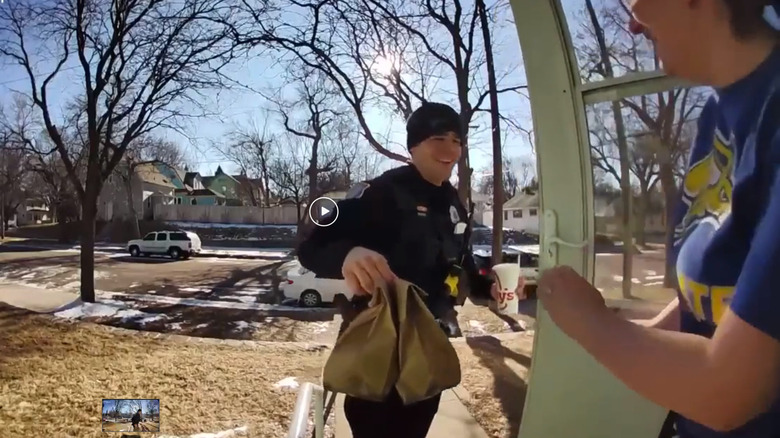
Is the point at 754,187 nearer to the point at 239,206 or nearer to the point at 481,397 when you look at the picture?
the point at 481,397

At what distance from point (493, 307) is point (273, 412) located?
630 millimetres

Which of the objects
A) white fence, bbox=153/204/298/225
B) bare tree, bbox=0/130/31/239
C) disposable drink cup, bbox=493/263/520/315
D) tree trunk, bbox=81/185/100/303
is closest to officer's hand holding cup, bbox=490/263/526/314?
disposable drink cup, bbox=493/263/520/315

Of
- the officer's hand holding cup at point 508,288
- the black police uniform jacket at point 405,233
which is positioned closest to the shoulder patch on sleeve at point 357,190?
the black police uniform jacket at point 405,233

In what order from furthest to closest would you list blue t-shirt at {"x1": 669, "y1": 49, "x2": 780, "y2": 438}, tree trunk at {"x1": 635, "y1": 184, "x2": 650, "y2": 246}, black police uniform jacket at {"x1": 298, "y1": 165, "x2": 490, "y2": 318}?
1. black police uniform jacket at {"x1": 298, "y1": 165, "x2": 490, "y2": 318}
2. tree trunk at {"x1": 635, "y1": 184, "x2": 650, "y2": 246}
3. blue t-shirt at {"x1": 669, "y1": 49, "x2": 780, "y2": 438}

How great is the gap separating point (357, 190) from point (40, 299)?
0.96m

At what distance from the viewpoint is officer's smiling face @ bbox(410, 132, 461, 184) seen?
35.5 inches

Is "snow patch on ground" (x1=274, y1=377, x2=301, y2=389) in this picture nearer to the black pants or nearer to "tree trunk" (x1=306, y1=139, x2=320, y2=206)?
the black pants

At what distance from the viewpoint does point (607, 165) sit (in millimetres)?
797

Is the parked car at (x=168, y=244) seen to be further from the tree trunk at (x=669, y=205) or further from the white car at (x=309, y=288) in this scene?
the tree trunk at (x=669, y=205)

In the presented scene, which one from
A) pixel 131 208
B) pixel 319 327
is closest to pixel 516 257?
pixel 319 327

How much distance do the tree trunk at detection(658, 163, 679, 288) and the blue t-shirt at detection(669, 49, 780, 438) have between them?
12cm

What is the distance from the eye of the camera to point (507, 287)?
37.3 inches

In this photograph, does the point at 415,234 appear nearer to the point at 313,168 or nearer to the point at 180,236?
the point at 313,168
